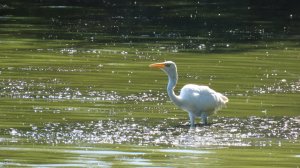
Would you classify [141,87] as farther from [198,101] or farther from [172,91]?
[198,101]

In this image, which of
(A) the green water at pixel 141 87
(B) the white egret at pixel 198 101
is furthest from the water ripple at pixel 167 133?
(B) the white egret at pixel 198 101

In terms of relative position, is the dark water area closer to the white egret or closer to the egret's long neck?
the egret's long neck

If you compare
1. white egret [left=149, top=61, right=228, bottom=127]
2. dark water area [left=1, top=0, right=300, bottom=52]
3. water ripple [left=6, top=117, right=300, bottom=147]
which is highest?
dark water area [left=1, top=0, right=300, bottom=52]

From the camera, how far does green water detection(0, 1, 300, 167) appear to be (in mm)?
15383

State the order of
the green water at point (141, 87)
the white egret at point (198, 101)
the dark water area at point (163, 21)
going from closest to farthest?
the green water at point (141, 87)
the white egret at point (198, 101)
the dark water area at point (163, 21)

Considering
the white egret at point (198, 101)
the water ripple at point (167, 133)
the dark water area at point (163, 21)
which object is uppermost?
the dark water area at point (163, 21)

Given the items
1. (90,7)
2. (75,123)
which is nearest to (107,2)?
(90,7)

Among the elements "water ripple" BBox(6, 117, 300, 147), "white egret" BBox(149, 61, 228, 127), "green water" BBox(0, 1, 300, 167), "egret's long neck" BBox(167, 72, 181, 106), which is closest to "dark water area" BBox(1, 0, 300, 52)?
"green water" BBox(0, 1, 300, 167)

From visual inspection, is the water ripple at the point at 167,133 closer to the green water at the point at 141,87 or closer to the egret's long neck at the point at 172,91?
the green water at the point at 141,87

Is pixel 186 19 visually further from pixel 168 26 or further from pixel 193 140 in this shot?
pixel 193 140

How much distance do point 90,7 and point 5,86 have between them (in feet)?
80.4

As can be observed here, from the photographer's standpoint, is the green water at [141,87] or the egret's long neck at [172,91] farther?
the egret's long neck at [172,91]

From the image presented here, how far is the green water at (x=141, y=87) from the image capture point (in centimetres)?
1538

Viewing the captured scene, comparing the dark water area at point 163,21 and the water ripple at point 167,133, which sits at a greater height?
the dark water area at point 163,21
